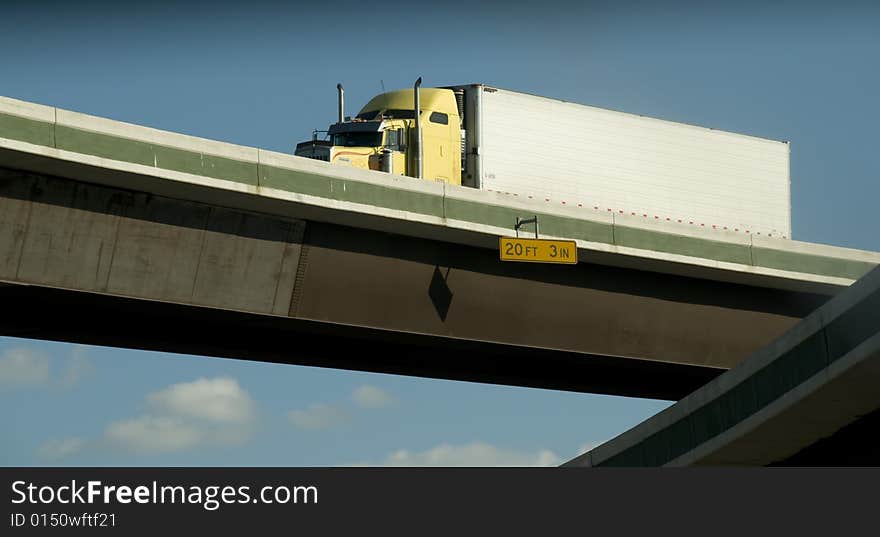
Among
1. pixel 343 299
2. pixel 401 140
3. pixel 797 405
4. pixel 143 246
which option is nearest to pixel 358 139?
pixel 401 140

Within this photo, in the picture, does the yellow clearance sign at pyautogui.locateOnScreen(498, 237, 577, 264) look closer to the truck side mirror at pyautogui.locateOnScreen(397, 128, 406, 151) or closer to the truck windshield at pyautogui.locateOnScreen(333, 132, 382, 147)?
the truck side mirror at pyautogui.locateOnScreen(397, 128, 406, 151)

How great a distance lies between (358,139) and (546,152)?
A: 202 inches

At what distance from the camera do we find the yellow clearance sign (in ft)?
123

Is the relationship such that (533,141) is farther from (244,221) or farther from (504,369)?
(244,221)

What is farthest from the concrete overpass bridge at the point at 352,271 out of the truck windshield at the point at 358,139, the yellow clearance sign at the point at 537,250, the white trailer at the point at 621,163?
the truck windshield at the point at 358,139

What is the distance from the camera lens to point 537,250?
38219 millimetres

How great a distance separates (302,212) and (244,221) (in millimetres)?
1312

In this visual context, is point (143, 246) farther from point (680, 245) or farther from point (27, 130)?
point (680, 245)

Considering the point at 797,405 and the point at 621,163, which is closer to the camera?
the point at 797,405

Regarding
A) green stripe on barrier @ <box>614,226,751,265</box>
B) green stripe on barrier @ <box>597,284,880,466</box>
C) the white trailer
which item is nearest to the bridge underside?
green stripe on barrier @ <box>614,226,751,265</box>

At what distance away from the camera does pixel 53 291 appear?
1251 inches

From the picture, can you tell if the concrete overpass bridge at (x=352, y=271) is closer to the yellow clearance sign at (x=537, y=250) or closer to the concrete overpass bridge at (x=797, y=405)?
the yellow clearance sign at (x=537, y=250)

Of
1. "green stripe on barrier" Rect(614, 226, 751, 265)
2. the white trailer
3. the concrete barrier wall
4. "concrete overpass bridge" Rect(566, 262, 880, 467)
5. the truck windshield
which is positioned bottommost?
"concrete overpass bridge" Rect(566, 262, 880, 467)

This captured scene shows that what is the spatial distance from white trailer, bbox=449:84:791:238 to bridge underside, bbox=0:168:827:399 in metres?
2.92
